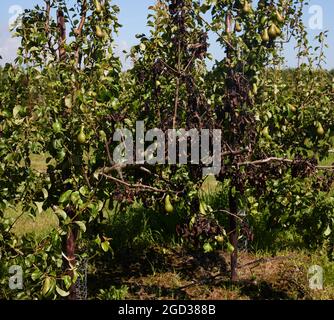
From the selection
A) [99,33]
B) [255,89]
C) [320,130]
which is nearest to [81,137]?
[99,33]

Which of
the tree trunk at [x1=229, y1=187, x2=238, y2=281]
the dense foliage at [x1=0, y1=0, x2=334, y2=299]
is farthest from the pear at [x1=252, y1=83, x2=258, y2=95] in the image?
the tree trunk at [x1=229, y1=187, x2=238, y2=281]

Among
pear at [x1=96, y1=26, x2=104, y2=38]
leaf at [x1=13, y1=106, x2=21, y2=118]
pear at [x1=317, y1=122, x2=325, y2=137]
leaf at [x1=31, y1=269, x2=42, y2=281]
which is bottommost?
leaf at [x1=31, y1=269, x2=42, y2=281]

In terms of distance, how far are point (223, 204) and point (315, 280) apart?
1.74 meters

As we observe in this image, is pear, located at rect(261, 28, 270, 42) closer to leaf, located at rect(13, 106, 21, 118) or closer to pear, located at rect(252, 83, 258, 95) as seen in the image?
pear, located at rect(252, 83, 258, 95)

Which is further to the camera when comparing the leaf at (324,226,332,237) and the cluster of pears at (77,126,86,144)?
the leaf at (324,226,332,237)

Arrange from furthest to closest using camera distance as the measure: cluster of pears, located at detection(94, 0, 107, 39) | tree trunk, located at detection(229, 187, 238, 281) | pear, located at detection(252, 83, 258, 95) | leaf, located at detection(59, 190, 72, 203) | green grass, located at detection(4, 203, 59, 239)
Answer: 1. green grass, located at detection(4, 203, 59, 239)
2. tree trunk, located at detection(229, 187, 238, 281)
3. pear, located at detection(252, 83, 258, 95)
4. cluster of pears, located at detection(94, 0, 107, 39)
5. leaf, located at detection(59, 190, 72, 203)

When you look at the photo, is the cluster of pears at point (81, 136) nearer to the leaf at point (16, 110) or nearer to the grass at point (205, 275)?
the leaf at point (16, 110)

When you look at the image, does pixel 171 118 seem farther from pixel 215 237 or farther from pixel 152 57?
pixel 215 237

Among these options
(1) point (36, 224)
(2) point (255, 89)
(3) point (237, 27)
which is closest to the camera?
(2) point (255, 89)

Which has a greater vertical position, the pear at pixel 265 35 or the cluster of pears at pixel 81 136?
the pear at pixel 265 35

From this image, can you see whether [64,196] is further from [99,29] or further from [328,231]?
[328,231]

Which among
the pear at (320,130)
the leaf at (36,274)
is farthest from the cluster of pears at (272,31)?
the leaf at (36,274)

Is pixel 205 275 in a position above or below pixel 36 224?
below

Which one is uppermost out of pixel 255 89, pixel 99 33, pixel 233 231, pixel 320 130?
pixel 99 33
